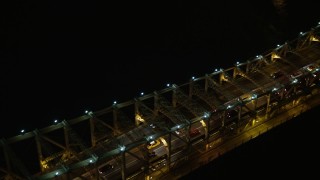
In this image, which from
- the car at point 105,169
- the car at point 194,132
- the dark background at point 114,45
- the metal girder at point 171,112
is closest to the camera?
the car at point 105,169

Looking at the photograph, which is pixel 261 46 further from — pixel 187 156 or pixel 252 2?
pixel 187 156

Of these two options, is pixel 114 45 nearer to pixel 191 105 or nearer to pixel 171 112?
pixel 191 105

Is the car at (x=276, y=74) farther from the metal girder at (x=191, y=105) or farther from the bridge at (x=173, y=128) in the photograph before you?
the metal girder at (x=191, y=105)

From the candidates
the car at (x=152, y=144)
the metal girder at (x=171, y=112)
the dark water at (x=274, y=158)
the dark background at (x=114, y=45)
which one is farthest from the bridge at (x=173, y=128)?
the dark background at (x=114, y=45)

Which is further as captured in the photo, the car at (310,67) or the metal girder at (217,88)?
the car at (310,67)

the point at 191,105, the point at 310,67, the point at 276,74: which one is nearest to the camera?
the point at 191,105

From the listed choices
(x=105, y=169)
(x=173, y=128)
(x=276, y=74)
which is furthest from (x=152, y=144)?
(x=276, y=74)

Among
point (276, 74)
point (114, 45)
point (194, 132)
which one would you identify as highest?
point (114, 45)
